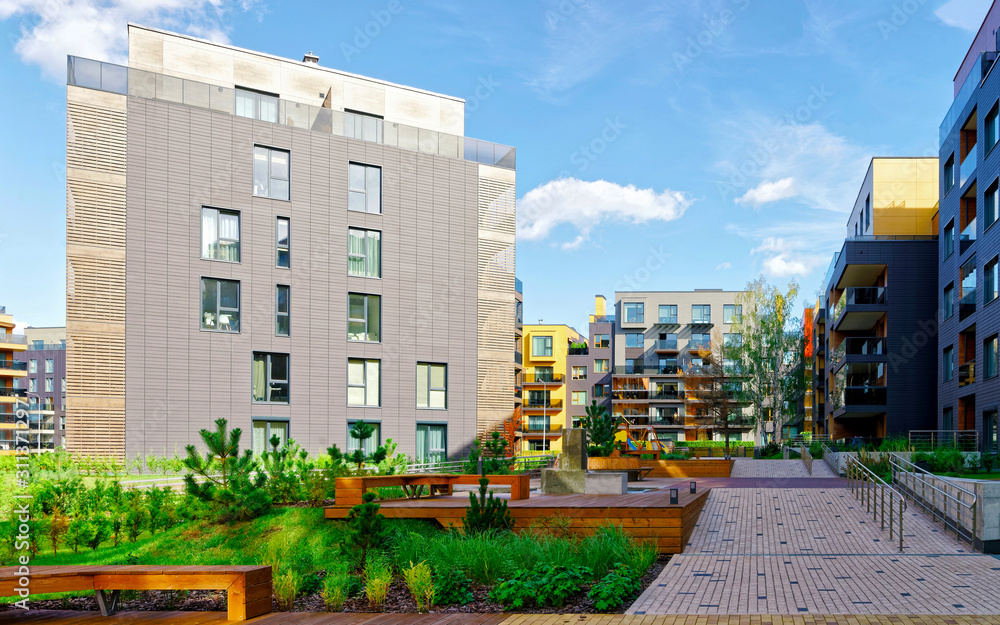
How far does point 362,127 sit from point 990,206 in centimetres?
2353

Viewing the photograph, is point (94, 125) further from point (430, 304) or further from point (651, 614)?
point (651, 614)

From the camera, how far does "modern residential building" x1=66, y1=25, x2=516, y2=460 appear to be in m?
27.3

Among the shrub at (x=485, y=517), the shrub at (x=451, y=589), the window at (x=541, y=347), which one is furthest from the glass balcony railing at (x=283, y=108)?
the window at (x=541, y=347)

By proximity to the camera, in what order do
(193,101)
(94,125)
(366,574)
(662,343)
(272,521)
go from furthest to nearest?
(662,343) < (193,101) < (94,125) < (272,521) < (366,574)

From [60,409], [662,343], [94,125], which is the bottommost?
[60,409]

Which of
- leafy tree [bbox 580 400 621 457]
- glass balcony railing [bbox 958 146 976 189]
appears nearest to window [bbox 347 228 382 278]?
leafy tree [bbox 580 400 621 457]

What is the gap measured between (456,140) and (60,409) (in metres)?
96.1

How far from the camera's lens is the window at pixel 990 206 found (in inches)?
1139

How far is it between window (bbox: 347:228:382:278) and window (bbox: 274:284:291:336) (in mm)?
2675

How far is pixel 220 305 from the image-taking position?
96.2 ft

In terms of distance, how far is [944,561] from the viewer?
11883 millimetres

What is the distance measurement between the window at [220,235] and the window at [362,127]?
18.9 feet

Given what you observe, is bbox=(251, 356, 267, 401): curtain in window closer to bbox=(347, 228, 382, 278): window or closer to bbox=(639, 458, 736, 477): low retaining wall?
bbox=(347, 228, 382, 278): window

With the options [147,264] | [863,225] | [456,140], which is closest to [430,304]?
[456,140]
